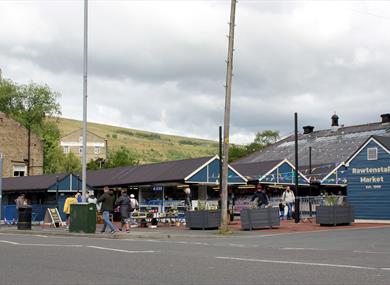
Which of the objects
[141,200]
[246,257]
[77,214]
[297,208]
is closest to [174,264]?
[246,257]

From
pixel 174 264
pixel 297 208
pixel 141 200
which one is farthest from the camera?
pixel 141 200

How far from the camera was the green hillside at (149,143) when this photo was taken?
141 m

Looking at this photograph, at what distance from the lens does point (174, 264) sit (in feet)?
38.4

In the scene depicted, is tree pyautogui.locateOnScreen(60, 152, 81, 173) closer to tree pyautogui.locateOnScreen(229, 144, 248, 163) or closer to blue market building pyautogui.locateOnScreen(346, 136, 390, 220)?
tree pyautogui.locateOnScreen(229, 144, 248, 163)

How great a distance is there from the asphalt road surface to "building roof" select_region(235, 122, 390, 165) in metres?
41.2

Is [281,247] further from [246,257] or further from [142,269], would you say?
[142,269]

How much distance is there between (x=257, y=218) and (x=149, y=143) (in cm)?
12928

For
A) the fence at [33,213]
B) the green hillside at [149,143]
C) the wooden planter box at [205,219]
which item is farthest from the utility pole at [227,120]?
the green hillside at [149,143]

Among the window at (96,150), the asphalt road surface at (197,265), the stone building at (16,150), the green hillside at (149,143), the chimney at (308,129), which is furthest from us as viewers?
the green hillside at (149,143)

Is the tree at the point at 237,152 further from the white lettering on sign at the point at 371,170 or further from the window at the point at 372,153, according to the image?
the window at the point at 372,153

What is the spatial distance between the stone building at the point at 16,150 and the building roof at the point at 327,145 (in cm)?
2234

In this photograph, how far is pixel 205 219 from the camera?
25906 millimetres

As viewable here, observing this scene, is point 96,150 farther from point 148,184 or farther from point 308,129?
point 148,184

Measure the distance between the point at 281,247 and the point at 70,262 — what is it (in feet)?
21.5
